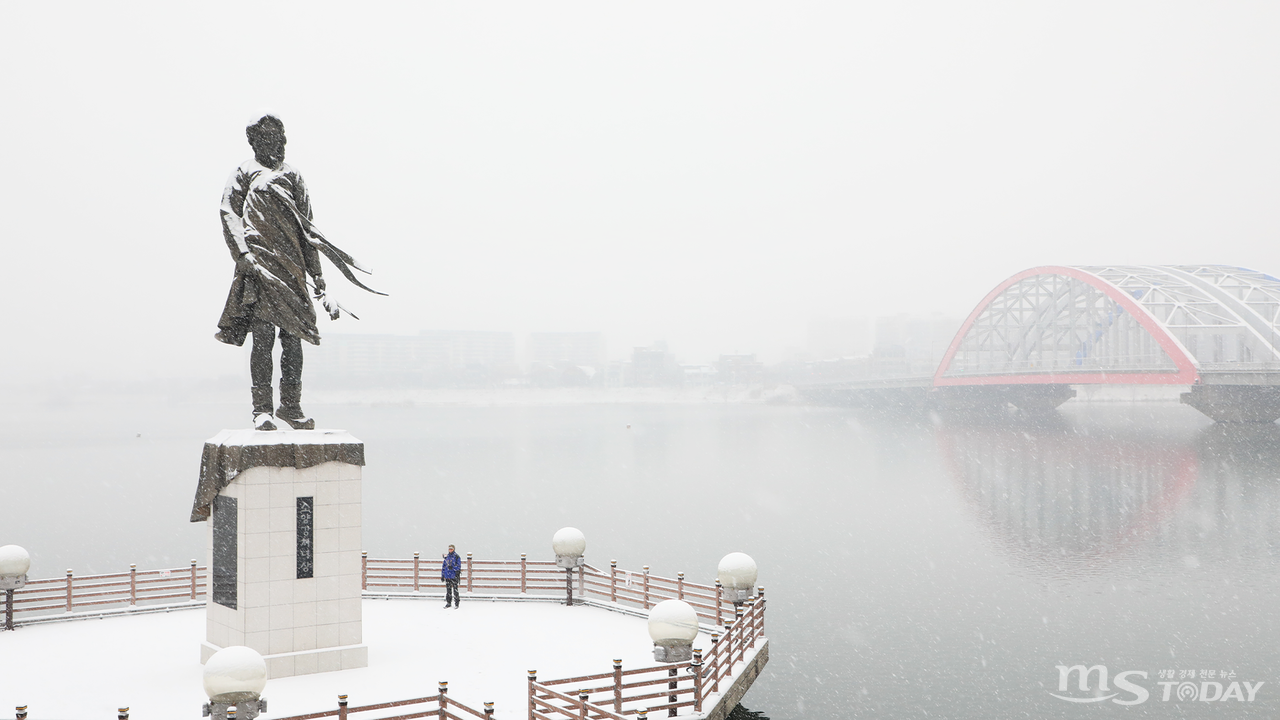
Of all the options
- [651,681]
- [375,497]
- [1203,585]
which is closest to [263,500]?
[651,681]

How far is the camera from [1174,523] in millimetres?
45562

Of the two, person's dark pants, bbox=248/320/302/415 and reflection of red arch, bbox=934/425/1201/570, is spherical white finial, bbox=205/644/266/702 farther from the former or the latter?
reflection of red arch, bbox=934/425/1201/570

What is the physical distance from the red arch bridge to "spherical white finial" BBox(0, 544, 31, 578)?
256 ft

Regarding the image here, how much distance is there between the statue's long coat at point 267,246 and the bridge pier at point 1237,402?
260ft

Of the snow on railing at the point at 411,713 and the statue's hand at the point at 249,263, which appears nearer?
the snow on railing at the point at 411,713

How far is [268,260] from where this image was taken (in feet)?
51.3

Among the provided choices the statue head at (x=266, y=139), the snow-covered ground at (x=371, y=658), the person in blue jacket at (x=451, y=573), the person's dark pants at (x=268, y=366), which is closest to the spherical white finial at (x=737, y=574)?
the snow-covered ground at (x=371, y=658)

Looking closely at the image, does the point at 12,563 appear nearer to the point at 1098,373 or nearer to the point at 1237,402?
the point at 1098,373

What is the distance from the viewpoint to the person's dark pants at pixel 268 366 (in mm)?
15781

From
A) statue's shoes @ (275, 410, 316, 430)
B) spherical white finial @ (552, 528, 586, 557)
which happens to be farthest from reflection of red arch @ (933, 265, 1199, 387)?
statue's shoes @ (275, 410, 316, 430)

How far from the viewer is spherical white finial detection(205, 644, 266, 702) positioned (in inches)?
447

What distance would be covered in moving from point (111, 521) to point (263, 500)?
43271 millimetres

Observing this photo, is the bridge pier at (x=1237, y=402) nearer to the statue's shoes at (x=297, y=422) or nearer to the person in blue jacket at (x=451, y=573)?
the person in blue jacket at (x=451, y=573)

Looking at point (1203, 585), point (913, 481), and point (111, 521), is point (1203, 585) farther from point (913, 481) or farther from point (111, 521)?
point (111, 521)
